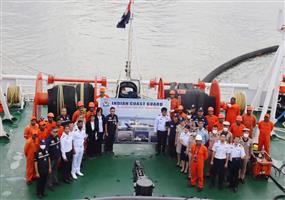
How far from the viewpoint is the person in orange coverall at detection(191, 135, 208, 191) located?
695 cm

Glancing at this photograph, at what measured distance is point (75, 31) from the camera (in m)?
27.3

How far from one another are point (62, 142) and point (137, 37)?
819 inches

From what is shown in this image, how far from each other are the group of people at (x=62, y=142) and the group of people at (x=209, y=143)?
3.63 ft

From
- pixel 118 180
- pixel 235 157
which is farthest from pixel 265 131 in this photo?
pixel 118 180

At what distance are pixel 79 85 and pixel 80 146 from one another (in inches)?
81.5

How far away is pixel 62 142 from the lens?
270 inches

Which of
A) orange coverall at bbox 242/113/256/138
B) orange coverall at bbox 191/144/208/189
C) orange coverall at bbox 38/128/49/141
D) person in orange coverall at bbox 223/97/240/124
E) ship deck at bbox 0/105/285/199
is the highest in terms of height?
person in orange coverall at bbox 223/97/240/124

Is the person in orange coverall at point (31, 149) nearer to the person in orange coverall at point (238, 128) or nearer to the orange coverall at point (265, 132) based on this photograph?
the person in orange coverall at point (238, 128)

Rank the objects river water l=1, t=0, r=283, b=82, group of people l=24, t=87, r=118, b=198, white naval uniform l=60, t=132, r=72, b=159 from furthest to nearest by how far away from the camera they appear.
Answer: river water l=1, t=0, r=283, b=82, white naval uniform l=60, t=132, r=72, b=159, group of people l=24, t=87, r=118, b=198

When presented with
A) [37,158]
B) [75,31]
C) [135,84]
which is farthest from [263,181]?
[75,31]

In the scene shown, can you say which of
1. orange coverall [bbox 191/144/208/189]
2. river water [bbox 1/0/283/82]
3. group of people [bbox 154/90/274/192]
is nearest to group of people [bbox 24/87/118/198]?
group of people [bbox 154/90/274/192]

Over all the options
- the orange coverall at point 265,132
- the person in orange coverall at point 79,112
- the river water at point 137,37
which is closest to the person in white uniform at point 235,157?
the orange coverall at point 265,132

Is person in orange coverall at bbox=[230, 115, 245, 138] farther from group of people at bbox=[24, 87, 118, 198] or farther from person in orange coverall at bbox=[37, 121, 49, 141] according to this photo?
person in orange coverall at bbox=[37, 121, 49, 141]

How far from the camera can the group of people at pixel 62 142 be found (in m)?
6.59
